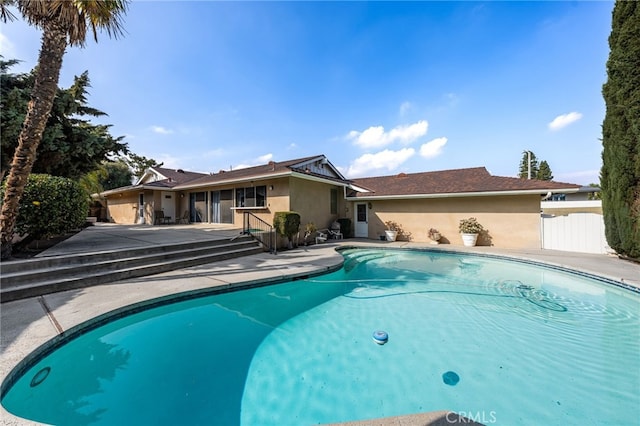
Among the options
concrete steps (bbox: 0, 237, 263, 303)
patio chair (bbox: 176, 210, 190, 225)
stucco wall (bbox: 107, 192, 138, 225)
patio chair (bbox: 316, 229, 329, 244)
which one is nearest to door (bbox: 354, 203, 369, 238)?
patio chair (bbox: 316, 229, 329, 244)

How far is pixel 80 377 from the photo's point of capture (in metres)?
3.16

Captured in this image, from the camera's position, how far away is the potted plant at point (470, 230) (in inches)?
494

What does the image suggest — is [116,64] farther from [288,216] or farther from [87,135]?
[288,216]

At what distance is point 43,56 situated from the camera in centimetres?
590

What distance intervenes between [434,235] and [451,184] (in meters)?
3.13

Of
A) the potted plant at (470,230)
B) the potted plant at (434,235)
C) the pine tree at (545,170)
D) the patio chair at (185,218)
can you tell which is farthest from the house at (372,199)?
the pine tree at (545,170)

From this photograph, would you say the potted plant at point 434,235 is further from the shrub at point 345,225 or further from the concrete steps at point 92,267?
the concrete steps at point 92,267

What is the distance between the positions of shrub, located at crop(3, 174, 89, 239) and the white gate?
1827cm

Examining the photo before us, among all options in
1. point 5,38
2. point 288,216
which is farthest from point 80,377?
point 5,38

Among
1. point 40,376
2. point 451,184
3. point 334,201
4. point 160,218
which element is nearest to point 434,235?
point 451,184

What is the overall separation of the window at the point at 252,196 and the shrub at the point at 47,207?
289 inches

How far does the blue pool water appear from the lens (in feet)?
9.12

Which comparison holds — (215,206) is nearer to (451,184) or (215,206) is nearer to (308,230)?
(308,230)

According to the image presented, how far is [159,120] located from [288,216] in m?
9.80
